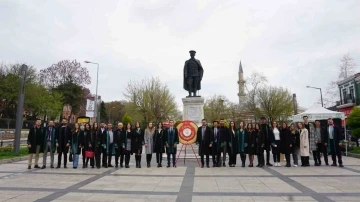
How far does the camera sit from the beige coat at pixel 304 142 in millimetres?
11953

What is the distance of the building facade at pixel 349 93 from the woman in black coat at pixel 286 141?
112ft

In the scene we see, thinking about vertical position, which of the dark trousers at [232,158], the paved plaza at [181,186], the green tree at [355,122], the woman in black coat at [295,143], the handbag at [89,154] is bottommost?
the paved plaza at [181,186]

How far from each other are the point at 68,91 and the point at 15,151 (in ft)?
128

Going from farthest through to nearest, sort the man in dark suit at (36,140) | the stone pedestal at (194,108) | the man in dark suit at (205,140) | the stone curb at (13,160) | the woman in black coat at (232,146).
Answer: the stone pedestal at (194,108) < the stone curb at (13,160) < the woman in black coat at (232,146) < the man in dark suit at (205,140) < the man in dark suit at (36,140)

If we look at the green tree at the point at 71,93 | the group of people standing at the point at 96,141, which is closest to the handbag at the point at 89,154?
the group of people standing at the point at 96,141

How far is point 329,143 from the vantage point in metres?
12.1

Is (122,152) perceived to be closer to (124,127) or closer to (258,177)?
(124,127)

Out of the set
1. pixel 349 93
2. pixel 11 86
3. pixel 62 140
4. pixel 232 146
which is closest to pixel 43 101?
pixel 11 86

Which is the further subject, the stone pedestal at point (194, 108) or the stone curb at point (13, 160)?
the stone pedestal at point (194, 108)

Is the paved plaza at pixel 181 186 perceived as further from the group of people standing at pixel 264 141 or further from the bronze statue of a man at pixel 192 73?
the bronze statue of a man at pixel 192 73

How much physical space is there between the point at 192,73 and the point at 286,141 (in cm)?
780

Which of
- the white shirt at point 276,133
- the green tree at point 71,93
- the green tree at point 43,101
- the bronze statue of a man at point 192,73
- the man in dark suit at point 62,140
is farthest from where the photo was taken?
the green tree at point 71,93

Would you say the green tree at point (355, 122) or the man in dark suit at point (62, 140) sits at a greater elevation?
the green tree at point (355, 122)

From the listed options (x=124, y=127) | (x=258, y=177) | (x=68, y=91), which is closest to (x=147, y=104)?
(x=68, y=91)
